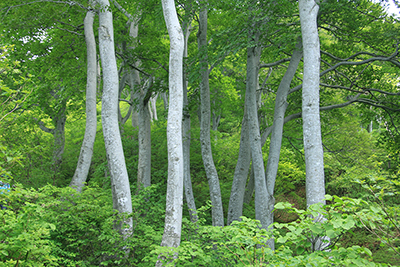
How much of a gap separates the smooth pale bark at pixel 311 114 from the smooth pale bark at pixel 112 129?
3.57 metres

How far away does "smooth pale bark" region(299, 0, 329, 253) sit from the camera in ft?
13.7

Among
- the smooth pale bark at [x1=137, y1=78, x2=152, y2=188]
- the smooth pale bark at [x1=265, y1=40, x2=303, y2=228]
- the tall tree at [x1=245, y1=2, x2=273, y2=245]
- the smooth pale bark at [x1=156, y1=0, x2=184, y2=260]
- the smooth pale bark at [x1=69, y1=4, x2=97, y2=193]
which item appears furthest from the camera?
the smooth pale bark at [x1=137, y1=78, x2=152, y2=188]

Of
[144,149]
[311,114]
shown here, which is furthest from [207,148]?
[311,114]

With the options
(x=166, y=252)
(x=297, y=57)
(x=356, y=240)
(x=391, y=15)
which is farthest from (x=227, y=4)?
(x=356, y=240)

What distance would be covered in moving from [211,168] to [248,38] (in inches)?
152

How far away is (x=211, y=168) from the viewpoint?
800 cm

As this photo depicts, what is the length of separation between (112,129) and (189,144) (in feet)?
12.9

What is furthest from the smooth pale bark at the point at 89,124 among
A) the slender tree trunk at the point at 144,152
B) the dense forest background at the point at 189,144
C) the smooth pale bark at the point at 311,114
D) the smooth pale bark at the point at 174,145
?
the smooth pale bark at the point at 311,114

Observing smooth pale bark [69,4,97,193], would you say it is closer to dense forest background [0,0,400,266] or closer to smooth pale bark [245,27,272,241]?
dense forest background [0,0,400,266]

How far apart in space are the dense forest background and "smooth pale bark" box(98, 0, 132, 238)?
3cm

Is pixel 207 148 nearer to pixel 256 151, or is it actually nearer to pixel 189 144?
pixel 189 144

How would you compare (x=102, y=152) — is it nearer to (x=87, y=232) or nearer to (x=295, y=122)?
(x=87, y=232)

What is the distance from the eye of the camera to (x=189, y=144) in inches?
363

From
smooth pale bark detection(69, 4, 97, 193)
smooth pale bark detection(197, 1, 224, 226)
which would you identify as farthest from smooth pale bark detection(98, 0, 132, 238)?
smooth pale bark detection(197, 1, 224, 226)
